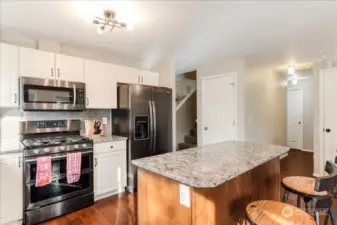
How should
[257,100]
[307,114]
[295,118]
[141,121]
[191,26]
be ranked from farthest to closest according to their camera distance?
1. [295,118]
2. [307,114]
3. [257,100]
4. [141,121]
5. [191,26]

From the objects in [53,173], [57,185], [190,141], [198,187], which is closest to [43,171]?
[53,173]

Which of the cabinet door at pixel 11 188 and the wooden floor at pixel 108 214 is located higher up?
the cabinet door at pixel 11 188

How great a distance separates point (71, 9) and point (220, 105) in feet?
10.4

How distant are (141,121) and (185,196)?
2.07 m

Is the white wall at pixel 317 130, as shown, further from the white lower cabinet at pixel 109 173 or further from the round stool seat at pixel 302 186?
the white lower cabinet at pixel 109 173

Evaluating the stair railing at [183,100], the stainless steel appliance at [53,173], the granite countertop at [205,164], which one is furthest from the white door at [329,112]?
the stainless steel appliance at [53,173]

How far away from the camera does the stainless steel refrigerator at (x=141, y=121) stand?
124 inches

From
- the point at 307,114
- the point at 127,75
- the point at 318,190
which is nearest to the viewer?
the point at 318,190

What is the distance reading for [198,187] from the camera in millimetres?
1200

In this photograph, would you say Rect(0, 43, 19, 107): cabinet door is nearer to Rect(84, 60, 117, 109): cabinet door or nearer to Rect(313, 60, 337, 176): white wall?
Rect(84, 60, 117, 109): cabinet door

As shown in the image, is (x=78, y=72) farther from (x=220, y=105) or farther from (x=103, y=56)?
(x=220, y=105)

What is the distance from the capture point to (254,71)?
4.35m

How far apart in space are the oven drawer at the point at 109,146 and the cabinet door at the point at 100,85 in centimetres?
59

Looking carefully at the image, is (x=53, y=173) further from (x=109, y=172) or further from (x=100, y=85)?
(x=100, y=85)
